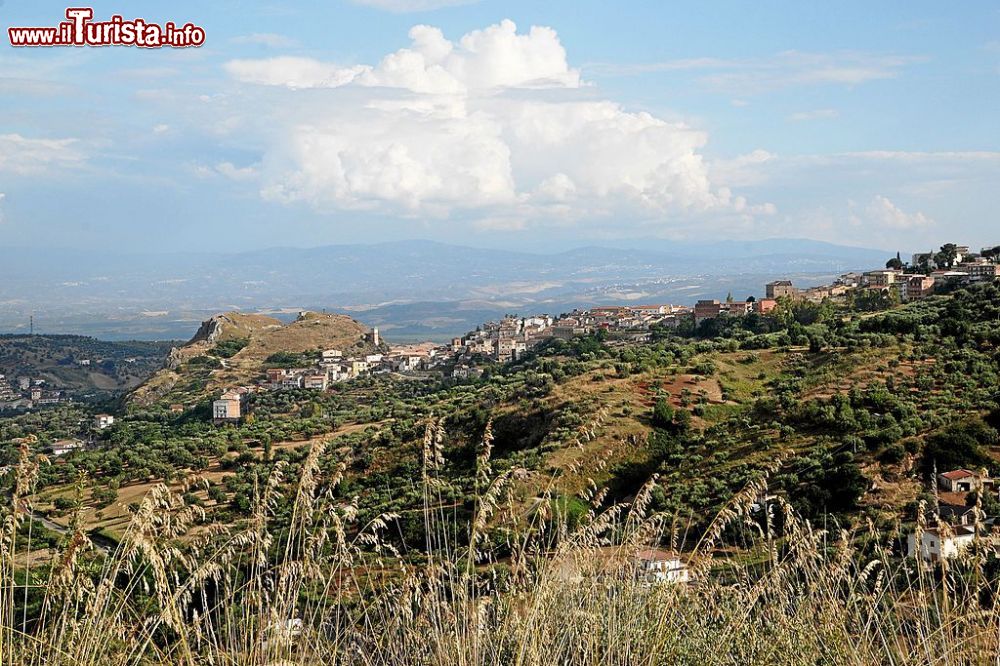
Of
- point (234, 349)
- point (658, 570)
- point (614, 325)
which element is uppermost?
point (658, 570)

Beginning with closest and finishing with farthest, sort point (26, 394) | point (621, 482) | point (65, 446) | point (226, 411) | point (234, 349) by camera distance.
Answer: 1. point (621, 482)
2. point (65, 446)
3. point (226, 411)
4. point (234, 349)
5. point (26, 394)

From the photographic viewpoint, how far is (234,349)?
6962 cm

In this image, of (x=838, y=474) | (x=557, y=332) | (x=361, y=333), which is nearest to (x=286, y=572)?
(x=838, y=474)

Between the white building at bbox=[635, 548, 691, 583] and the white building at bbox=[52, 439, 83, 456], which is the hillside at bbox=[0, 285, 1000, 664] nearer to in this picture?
the white building at bbox=[635, 548, 691, 583]

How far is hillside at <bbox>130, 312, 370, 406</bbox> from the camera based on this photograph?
5688 centimetres

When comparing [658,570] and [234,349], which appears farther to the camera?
[234,349]

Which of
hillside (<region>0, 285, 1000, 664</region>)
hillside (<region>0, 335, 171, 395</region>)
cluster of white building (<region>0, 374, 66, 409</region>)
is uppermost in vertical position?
hillside (<region>0, 285, 1000, 664</region>)

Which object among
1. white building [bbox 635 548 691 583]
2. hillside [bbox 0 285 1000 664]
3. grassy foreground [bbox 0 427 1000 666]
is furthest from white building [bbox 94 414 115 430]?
grassy foreground [bbox 0 427 1000 666]

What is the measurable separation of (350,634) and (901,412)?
1794 centimetres

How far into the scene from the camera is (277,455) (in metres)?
25.4

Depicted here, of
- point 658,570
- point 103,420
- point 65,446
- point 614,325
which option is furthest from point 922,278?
point 658,570

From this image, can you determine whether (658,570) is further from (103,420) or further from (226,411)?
(103,420)

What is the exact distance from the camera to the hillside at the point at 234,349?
187 ft

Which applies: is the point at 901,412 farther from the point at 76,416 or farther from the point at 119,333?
the point at 119,333
